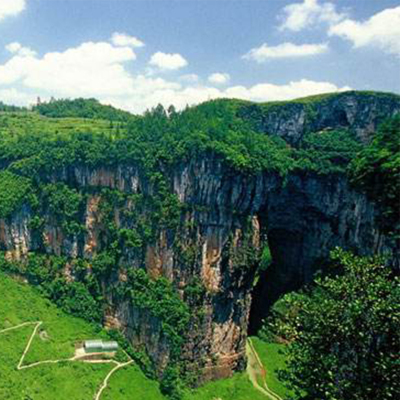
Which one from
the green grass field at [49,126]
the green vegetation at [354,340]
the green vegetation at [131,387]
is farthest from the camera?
the green grass field at [49,126]

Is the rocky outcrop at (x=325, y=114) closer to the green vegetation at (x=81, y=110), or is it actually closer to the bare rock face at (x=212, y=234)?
the bare rock face at (x=212, y=234)

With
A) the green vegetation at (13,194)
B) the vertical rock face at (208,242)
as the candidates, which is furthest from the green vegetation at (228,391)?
the green vegetation at (13,194)

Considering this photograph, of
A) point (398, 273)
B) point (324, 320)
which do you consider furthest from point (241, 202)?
point (324, 320)

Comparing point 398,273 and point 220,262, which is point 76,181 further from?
point 398,273

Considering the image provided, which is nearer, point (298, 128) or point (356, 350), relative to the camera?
point (356, 350)

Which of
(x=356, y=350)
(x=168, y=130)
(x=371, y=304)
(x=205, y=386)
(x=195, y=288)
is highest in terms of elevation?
(x=168, y=130)

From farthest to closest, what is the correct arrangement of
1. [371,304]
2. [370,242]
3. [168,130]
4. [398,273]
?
1. [168,130]
2. [370,242]
3. [398,273]
4. [371,304]
